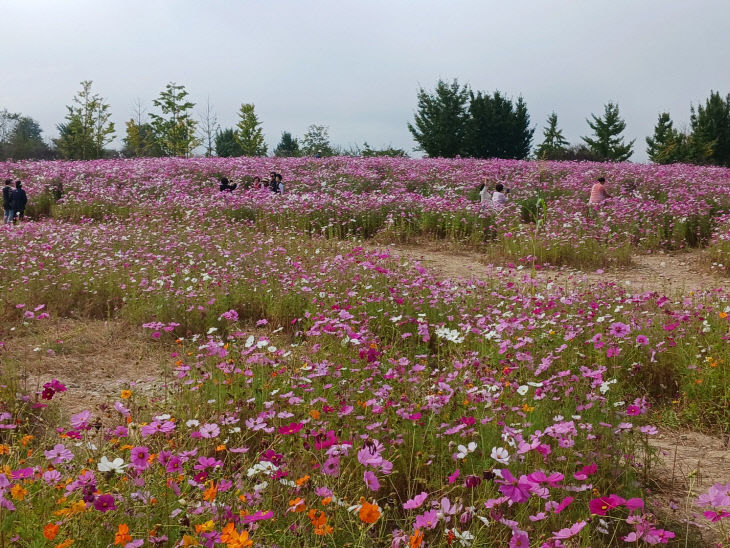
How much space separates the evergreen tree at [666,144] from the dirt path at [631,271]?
35.8m

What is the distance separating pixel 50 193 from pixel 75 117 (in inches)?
1124

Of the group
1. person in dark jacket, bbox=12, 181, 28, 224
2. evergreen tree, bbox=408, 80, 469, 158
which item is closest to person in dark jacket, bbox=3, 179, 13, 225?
person in dark jacket, bbox=12, 181, 28, 224

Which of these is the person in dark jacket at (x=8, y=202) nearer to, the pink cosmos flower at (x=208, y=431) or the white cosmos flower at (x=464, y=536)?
the pink cosmos flower at (x=208, y=431)

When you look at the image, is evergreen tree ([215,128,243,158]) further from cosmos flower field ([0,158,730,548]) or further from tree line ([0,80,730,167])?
cosmos flower field ([0,158,730,548])

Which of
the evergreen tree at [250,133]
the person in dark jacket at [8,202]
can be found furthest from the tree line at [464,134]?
the person in dark jacket at [8,202]

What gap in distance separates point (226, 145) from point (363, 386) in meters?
61.6

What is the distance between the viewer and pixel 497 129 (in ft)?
145

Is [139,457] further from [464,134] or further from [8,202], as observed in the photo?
[464,134]

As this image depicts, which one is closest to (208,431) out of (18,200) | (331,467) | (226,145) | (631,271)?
(331,467)

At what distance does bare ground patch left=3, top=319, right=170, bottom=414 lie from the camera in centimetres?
478

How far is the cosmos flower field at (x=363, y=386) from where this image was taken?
2232mm

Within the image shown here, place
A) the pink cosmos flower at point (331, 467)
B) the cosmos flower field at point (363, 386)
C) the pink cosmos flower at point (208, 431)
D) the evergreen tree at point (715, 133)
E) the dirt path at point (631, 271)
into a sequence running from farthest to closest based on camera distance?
1. the evergreen tree at point (715, 133)
2. the dirt path at point (631, 271)
3. the pink cosmos flower at point (208, 431)
4. the pink cosmos flower at point (331, 467)
5. the cosmos flower field at point (363, 386)

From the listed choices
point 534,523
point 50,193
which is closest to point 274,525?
point 534,523

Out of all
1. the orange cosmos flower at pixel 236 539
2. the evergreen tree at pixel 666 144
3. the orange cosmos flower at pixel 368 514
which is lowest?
the orange cosmos flower at pixel 236 539
